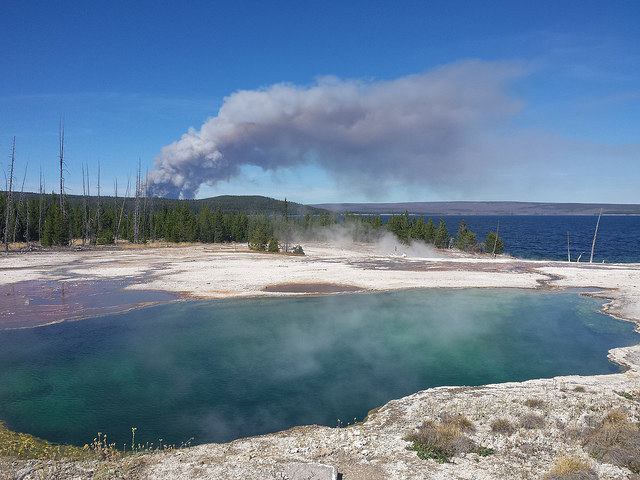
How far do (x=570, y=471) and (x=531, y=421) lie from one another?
8.59 feet

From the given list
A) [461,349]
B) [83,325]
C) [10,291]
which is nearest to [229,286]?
[83,325]

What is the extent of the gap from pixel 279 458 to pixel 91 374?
11.6 m

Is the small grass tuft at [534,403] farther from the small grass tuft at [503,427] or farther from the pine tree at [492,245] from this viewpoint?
the pine tree at [492,245]

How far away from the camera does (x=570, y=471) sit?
9320mm

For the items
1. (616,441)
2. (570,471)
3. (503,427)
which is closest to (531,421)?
(503,427)

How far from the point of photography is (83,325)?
975 inches

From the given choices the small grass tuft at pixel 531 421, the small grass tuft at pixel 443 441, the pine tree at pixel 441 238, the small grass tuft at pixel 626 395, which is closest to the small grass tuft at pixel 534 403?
the small grass tuft at pixel 531 421

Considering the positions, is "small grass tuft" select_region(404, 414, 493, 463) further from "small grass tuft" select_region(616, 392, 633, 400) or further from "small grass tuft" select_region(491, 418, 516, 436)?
"small grass tuft" select_region(616, 392, 633, 400)

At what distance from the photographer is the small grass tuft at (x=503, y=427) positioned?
11518 mm

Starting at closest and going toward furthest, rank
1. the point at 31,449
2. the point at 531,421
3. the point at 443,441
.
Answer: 1. the point at 443,441
2. the point at 31,449
3. the point at 531,421

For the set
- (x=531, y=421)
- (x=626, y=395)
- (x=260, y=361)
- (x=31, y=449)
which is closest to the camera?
(x=31, y=449)

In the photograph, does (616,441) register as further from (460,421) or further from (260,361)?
(260,361)

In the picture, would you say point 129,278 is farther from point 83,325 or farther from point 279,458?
point 279,458

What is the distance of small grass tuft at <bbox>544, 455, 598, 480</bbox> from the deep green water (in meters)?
6.32
